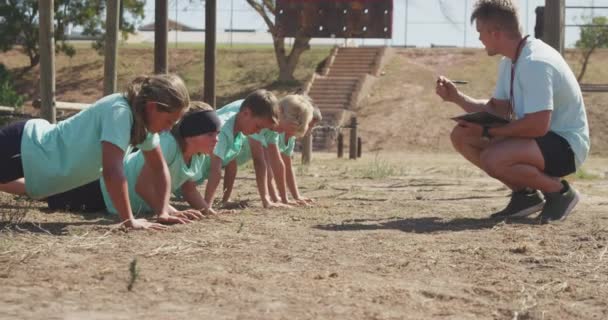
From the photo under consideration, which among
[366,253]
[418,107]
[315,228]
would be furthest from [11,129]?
[418,107]

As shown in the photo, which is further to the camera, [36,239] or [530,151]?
[530,151]

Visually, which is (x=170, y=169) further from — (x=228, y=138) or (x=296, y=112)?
(x=296, y=112)

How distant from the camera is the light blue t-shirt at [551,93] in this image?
23.7 ft

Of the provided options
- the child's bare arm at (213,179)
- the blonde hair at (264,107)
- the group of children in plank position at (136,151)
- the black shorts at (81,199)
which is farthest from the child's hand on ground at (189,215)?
the blonde hair at (264,107)

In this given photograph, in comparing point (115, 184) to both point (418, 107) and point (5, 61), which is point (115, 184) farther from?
point (5, 61)

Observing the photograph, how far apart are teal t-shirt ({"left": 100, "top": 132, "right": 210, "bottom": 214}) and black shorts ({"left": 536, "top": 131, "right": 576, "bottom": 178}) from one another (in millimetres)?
2444

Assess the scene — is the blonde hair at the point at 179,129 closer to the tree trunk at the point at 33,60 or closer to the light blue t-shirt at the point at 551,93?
the light blue t-shirt at the point at 551,93

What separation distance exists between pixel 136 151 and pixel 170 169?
2.09ft

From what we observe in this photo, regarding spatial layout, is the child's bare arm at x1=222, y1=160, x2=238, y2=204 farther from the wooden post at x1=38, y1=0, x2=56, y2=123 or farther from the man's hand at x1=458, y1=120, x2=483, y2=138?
the wooden post at x1=38, y1=0, x2=56, y2=123

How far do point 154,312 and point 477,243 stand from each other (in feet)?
9.00

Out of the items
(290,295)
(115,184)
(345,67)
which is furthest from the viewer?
(345,67)

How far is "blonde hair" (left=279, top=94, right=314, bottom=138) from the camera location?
28.7 feet

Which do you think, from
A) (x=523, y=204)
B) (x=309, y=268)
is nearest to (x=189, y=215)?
(x=309, y=268)

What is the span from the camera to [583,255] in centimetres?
574
